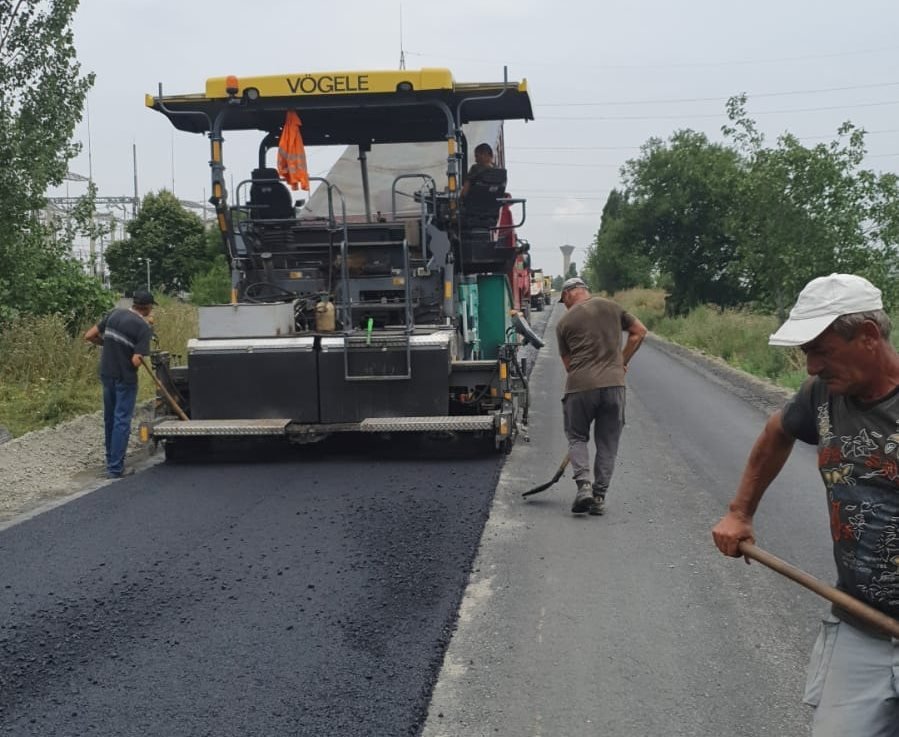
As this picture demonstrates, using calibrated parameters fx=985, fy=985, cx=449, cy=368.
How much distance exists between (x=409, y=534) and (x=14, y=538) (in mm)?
2441

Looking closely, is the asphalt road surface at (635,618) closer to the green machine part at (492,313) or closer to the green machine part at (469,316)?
the green machine part at (469,316)

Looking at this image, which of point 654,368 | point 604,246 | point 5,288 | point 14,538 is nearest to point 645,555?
point 14,538

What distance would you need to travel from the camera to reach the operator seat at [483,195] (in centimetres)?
901

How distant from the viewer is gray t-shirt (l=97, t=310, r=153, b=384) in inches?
325

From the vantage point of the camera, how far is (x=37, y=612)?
4.58 m

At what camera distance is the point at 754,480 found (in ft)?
9.05

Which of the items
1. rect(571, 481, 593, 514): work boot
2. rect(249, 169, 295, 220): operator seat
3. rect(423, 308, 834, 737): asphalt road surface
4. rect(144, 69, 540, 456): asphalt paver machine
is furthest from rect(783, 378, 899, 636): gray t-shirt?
rect(249, 169, 295, 220): operator seat

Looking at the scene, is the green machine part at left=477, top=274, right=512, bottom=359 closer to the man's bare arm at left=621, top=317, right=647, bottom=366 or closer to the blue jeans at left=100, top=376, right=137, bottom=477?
the man's bare arm at left=621, top=317, right=647, bottom=366

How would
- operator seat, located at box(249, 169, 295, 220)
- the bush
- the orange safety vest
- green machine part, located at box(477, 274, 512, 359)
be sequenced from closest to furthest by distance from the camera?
1. the orange safety vest
2. operator seat, located at box(249, 169, 295, 220)
3. green machine part, located at box(477, 274, 512, 359)
4. the bush

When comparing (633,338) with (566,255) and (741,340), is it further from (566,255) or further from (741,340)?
(566,255)

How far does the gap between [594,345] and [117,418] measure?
411cm

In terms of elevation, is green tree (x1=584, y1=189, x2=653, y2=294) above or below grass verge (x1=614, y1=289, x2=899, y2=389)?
above

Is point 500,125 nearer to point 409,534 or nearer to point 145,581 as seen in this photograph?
point 409,534

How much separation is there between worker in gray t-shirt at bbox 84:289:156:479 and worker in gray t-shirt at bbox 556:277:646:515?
3.71 meters
